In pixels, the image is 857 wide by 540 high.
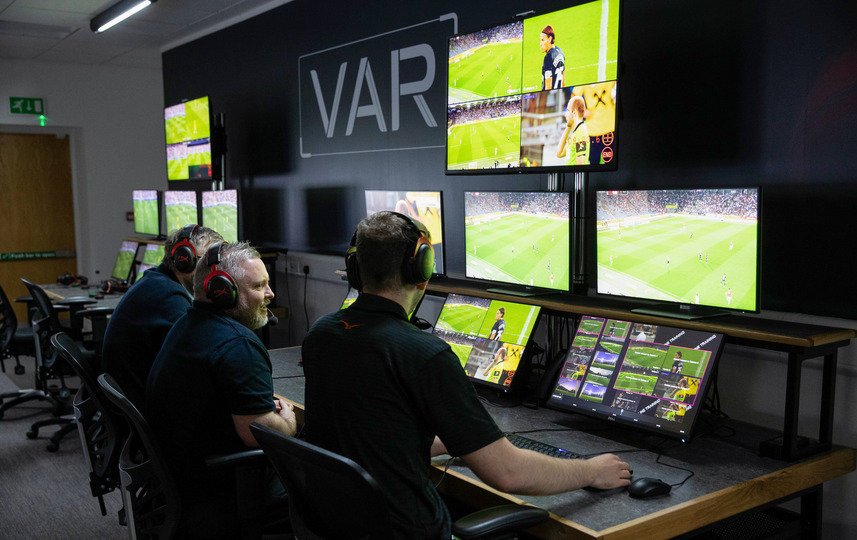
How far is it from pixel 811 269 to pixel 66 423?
403 centimetres

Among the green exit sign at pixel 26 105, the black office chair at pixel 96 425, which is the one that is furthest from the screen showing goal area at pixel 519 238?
the green exit sign at pixel 26 105

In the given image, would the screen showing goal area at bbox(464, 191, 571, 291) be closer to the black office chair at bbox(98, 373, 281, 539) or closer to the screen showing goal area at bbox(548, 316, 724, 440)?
the screen showing goal area at bbox(548, 316, 724, 440)

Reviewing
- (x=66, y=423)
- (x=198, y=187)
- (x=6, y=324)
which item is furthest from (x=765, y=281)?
(x=198, y=187)

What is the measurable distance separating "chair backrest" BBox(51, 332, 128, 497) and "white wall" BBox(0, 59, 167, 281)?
17.3ft

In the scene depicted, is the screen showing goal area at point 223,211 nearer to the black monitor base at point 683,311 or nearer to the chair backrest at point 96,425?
the chair backrest at point 96,425

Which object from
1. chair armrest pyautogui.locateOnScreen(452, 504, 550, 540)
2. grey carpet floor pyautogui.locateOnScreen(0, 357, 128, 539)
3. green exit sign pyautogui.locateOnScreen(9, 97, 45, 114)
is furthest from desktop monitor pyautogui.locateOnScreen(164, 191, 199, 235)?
chair armrest pyautogui.locateOnScreen(452, 504, 550, 540)

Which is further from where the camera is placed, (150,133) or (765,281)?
(150,133)

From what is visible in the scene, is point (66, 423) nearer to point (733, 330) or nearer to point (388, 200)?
point (388, 200)

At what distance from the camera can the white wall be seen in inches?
284

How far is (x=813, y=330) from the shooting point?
1.91 metres

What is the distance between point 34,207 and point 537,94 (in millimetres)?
6798

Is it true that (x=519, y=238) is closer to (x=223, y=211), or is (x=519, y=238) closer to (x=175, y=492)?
(x=175, y=492)

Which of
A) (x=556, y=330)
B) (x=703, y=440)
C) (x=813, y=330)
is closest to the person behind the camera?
(x=813, y=330)

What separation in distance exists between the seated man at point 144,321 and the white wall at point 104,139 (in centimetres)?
530
